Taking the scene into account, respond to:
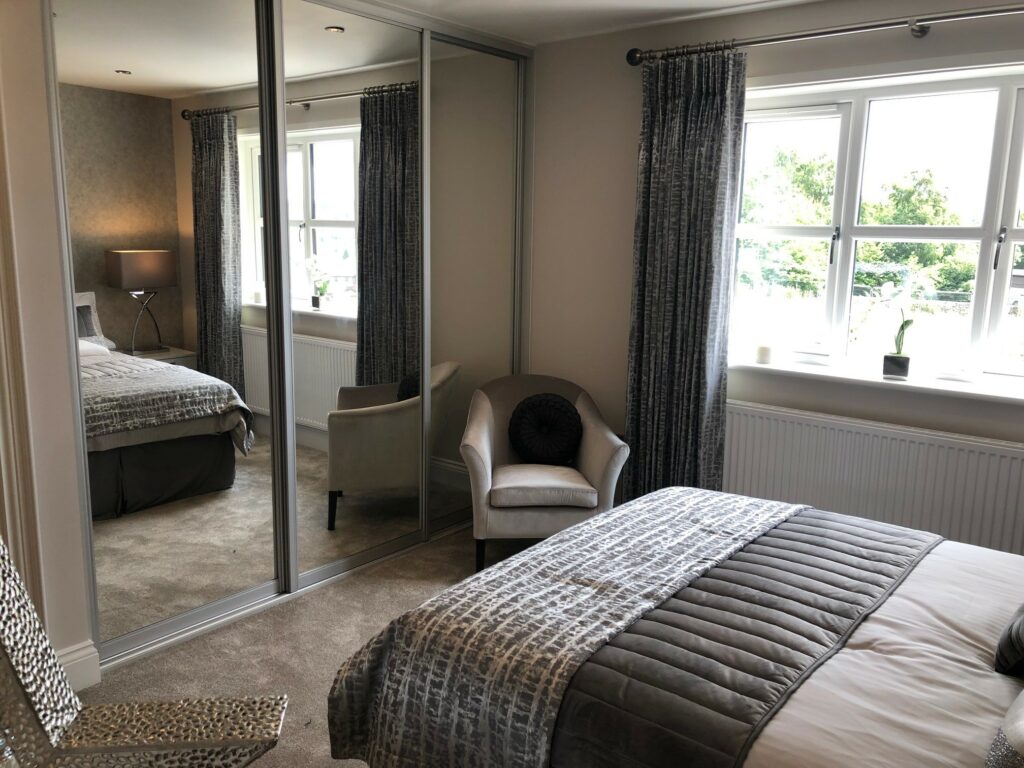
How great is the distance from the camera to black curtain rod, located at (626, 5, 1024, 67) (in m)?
3.18

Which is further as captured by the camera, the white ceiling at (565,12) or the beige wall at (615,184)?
the white ceiling at (565,12)

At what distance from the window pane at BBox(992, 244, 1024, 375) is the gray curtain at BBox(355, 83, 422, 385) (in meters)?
2.61

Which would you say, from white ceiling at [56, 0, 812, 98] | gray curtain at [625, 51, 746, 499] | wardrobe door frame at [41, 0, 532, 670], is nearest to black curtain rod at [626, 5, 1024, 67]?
A: gray curtain at [625, 51, 746, 499]

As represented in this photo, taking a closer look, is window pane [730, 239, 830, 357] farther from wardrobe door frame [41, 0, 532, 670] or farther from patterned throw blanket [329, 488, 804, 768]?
patterned throw blanket [329, 488, 804, 768]

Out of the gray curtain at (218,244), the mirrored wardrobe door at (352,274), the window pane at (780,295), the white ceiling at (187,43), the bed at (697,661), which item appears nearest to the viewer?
the bed at (697,661)

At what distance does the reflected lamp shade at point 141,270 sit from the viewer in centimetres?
288

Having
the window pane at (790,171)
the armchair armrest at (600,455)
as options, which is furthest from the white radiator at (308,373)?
the window pane at (790,171)

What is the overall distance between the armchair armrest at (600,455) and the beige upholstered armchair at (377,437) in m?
0.75

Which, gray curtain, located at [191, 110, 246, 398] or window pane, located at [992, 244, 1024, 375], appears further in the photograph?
window pane, located at [992, 244, 1024, 375]

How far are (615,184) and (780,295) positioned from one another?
1.02 metres

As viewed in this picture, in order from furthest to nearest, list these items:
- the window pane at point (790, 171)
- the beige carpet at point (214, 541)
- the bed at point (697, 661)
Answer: the window pane at point (790, 171), the beige carpet at point (214, 541), the bed at point (697, 661)

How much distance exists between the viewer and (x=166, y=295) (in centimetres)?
306

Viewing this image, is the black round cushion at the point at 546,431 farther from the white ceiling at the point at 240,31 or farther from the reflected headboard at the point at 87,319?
the reflected headboard at the point at 87,319

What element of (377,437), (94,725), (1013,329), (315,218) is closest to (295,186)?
(315,218)
